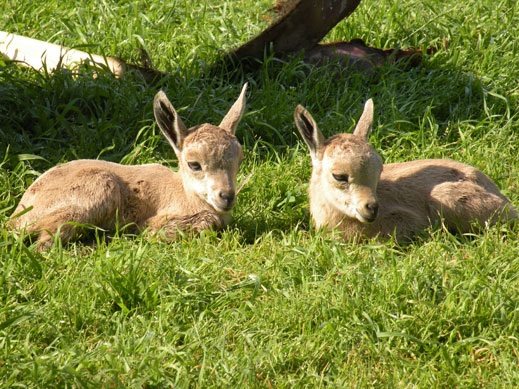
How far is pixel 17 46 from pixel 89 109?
1209mm

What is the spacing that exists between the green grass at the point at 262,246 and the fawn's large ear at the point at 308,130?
0.54 metres

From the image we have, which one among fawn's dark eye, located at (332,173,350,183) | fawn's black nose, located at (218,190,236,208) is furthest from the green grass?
fawn's dark eye, located at (332,173,350,183)

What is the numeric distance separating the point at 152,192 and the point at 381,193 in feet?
5.10

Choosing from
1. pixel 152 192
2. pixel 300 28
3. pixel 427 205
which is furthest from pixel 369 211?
pixel 300 28

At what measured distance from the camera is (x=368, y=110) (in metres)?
7.81

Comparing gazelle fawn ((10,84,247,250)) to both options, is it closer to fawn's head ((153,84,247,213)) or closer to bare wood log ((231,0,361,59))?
fawn's head ((153,84,247,213))

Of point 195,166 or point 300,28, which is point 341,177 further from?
point 300,28

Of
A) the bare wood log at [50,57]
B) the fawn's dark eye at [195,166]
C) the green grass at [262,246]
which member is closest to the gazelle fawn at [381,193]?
the green grass at [262,246]

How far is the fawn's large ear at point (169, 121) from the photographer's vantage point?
25.2 feet

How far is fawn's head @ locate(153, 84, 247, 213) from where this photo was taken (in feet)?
24.3

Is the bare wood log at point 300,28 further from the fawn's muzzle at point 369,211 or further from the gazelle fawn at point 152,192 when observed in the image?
the fawn's muzzle at point 369,211

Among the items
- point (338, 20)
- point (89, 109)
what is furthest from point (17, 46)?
point (338, 20)

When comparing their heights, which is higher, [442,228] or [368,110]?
[368,110]

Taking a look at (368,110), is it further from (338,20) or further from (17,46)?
(17,46)
